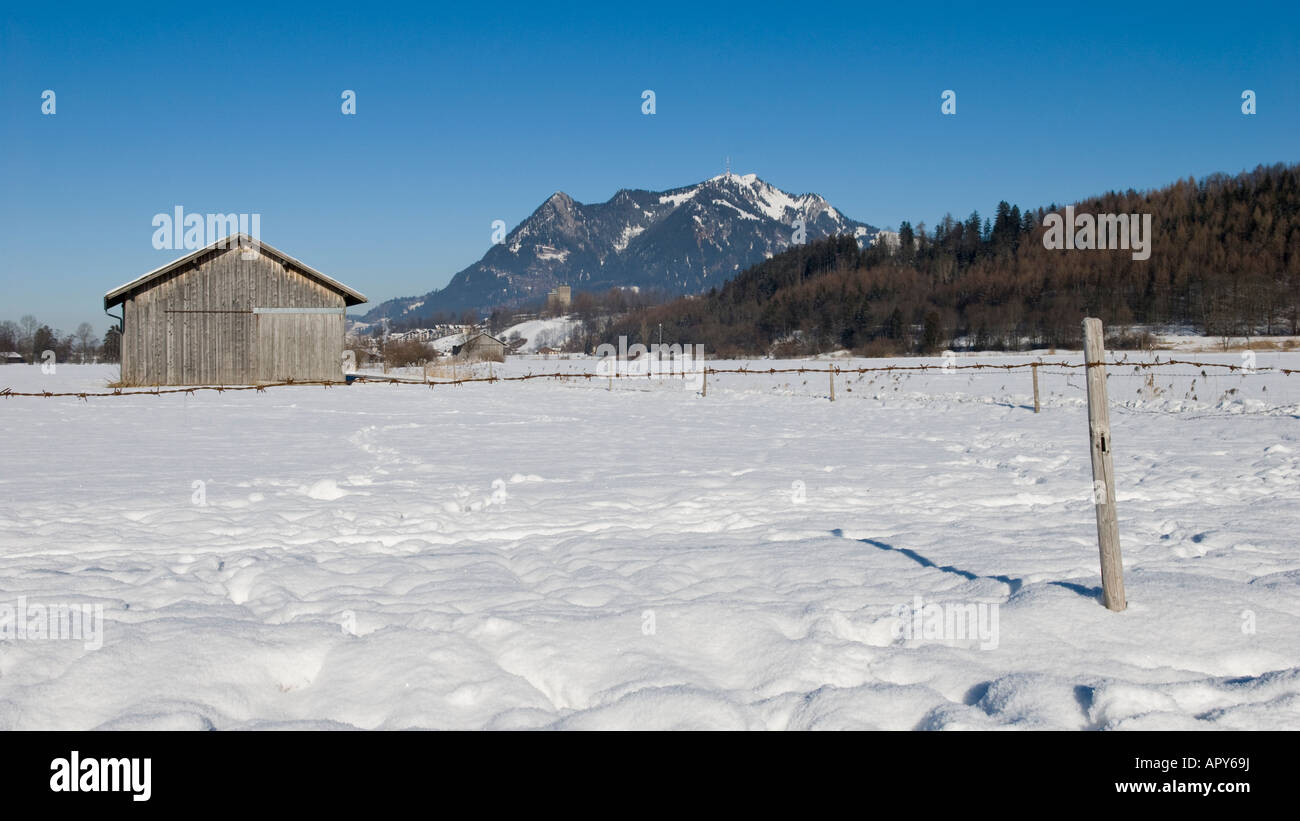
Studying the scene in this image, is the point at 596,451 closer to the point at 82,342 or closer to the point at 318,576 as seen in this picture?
the point at 318,576

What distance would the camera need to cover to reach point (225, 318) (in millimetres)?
29219

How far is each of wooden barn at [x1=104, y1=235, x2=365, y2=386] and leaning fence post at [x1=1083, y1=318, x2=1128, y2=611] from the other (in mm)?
29110

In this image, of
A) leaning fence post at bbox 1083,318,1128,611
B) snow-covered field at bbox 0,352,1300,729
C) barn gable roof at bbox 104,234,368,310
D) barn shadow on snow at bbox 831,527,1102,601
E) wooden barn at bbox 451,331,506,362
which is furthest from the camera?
wooden barn at bbox 451,331,506,362

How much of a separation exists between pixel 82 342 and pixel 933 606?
130457 millimetres

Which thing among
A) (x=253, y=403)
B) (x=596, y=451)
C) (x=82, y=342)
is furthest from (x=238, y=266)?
(x=82, y=342)

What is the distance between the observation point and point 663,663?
421cm

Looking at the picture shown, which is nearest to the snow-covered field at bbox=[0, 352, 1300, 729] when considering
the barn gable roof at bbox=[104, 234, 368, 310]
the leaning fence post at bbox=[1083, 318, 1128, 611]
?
the leaning fence post at bbox=[1083, 318, 1128, 611]

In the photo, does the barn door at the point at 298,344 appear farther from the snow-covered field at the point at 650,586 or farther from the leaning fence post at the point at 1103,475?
the leaning fence post at the point at 1103,475

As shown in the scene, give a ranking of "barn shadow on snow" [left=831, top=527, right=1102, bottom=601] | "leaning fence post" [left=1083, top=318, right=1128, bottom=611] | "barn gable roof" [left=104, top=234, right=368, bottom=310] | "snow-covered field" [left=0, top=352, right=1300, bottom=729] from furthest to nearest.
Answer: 1. "barn gable roof" [left=104, top=234, right=368, bottom=310]
2. "barn shadow on snow" [left=831, top=527, right=1102, bottom=601]
3. "leaning fence post" [left=1083, top=318, right=1128, bottom=611]
4. "snow-covered field" [left=0, top=352, right=1300, bottom=729]

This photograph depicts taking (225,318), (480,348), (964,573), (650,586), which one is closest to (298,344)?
(225,318)

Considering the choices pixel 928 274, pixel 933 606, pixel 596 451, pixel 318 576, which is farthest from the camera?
pixel 928 274

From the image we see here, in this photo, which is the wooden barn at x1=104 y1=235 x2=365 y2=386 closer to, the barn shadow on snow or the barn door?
the barn door

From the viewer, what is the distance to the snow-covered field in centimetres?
372
